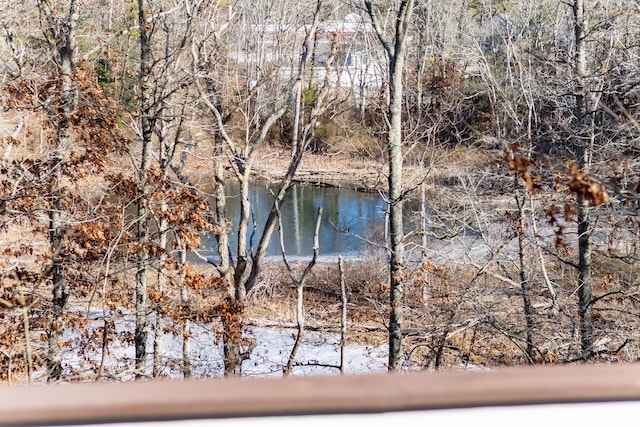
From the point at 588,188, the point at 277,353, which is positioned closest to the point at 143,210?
the point at 277,353

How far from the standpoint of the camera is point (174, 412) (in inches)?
66.2

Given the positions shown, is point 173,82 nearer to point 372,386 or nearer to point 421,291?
point 421,291

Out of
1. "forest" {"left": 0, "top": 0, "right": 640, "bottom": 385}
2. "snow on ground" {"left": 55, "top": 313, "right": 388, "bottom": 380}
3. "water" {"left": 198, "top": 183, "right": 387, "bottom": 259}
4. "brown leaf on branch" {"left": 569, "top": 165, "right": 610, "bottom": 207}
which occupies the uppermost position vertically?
"brown leaf on branch" {"left": 569, "top": 165, "right": 610, "bottom": 207}

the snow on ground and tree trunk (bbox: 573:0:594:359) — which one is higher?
tree trunk (bbox: 573:0:594:359)

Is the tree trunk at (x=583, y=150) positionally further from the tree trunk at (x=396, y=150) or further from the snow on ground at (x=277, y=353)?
the snow on ground at (x=277, y=353)

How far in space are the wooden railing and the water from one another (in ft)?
55.2

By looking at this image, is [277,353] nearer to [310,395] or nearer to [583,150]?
[583,150]

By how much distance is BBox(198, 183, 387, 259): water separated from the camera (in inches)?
822

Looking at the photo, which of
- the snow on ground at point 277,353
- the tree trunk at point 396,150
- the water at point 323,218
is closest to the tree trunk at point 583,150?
the tree trunk at point 396,150

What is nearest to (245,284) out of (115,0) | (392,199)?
(392,199)

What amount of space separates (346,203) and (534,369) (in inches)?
936

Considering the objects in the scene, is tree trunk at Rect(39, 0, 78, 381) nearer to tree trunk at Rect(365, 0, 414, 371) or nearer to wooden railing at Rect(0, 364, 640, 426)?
tree trunk at Rect(365, 0, 414, 371)

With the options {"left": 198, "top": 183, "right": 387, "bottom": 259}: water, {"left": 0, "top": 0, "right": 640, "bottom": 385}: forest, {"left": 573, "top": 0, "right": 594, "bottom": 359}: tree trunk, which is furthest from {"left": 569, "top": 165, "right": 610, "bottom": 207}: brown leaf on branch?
{"left": 198, "top": 183, "right": 387, "bottom": 259}: water

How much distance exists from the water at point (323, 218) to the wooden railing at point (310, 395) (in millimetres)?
16812
